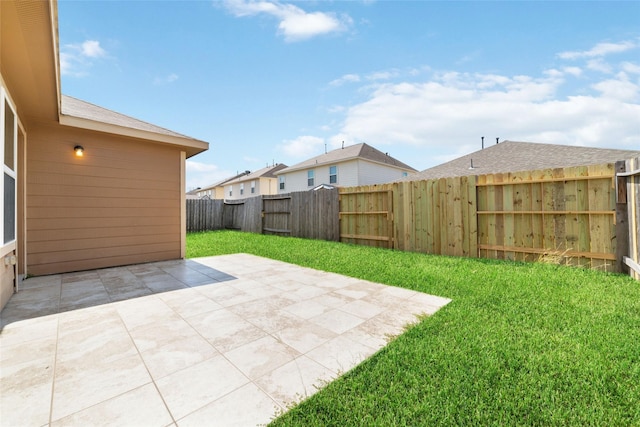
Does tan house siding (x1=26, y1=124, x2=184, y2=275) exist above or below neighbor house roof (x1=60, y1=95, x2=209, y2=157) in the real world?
below

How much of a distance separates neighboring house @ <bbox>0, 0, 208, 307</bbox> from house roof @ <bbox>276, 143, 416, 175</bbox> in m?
11.9

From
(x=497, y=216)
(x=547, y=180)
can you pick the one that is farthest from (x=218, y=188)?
(x=547, y=180)

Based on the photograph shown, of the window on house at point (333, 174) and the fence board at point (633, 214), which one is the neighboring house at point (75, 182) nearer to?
the fence board at point (633, 214)

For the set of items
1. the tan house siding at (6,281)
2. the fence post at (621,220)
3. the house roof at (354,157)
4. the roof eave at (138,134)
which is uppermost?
Answer: the house roof at (354,157)

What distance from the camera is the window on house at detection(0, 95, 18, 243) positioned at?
10.6 feet

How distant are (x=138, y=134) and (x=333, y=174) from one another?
13563mm

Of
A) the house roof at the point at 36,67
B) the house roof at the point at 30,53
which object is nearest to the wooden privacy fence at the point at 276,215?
the house roof at the point at 36,67

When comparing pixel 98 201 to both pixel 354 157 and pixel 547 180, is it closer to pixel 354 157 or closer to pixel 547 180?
pixel 547 180

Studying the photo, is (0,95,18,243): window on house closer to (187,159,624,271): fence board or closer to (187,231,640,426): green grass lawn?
(187,231,640,426): green grass lawn

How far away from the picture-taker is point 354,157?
16578 mm

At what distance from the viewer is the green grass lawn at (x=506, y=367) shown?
4.76 feet

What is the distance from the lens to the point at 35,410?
1527 millimetres

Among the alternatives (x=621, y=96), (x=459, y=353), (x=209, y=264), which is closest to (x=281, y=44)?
(x=209, y=264)

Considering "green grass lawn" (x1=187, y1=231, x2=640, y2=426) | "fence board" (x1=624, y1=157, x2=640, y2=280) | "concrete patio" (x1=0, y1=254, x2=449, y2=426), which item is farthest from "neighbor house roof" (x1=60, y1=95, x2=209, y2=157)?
"fence board" (x1=624, y1=157, x2=640, y2=280)
